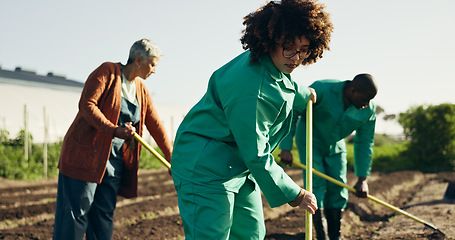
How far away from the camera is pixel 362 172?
4090 millimetres

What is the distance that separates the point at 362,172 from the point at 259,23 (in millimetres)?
2630

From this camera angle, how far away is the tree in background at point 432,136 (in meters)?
11.8

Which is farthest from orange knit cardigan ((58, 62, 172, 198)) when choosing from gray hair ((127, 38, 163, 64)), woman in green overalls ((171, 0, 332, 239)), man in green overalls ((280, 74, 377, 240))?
man in green overalls ((280, 74, 377, 240))

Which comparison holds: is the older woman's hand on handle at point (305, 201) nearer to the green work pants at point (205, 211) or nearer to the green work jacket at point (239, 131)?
the green work jacket at point (239, 131)

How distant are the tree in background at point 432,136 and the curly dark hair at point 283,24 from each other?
36.6 ft

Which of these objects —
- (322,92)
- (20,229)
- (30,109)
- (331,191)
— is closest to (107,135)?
(322,92)

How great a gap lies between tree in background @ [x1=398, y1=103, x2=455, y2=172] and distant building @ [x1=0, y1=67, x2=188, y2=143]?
6549mm

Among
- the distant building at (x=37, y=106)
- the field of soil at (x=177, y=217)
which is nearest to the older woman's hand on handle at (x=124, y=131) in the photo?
the field of soil at (x=177, y=217)

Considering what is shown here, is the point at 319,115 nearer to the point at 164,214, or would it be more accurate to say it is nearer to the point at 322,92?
the point at 322,92

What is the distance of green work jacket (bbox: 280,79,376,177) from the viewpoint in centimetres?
376

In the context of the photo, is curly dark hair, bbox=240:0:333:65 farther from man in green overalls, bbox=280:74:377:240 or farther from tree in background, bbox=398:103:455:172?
tree in background, bbox=398:103:455:172

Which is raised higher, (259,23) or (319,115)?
(259,23)

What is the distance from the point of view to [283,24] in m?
1.79

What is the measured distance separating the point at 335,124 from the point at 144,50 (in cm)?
170
